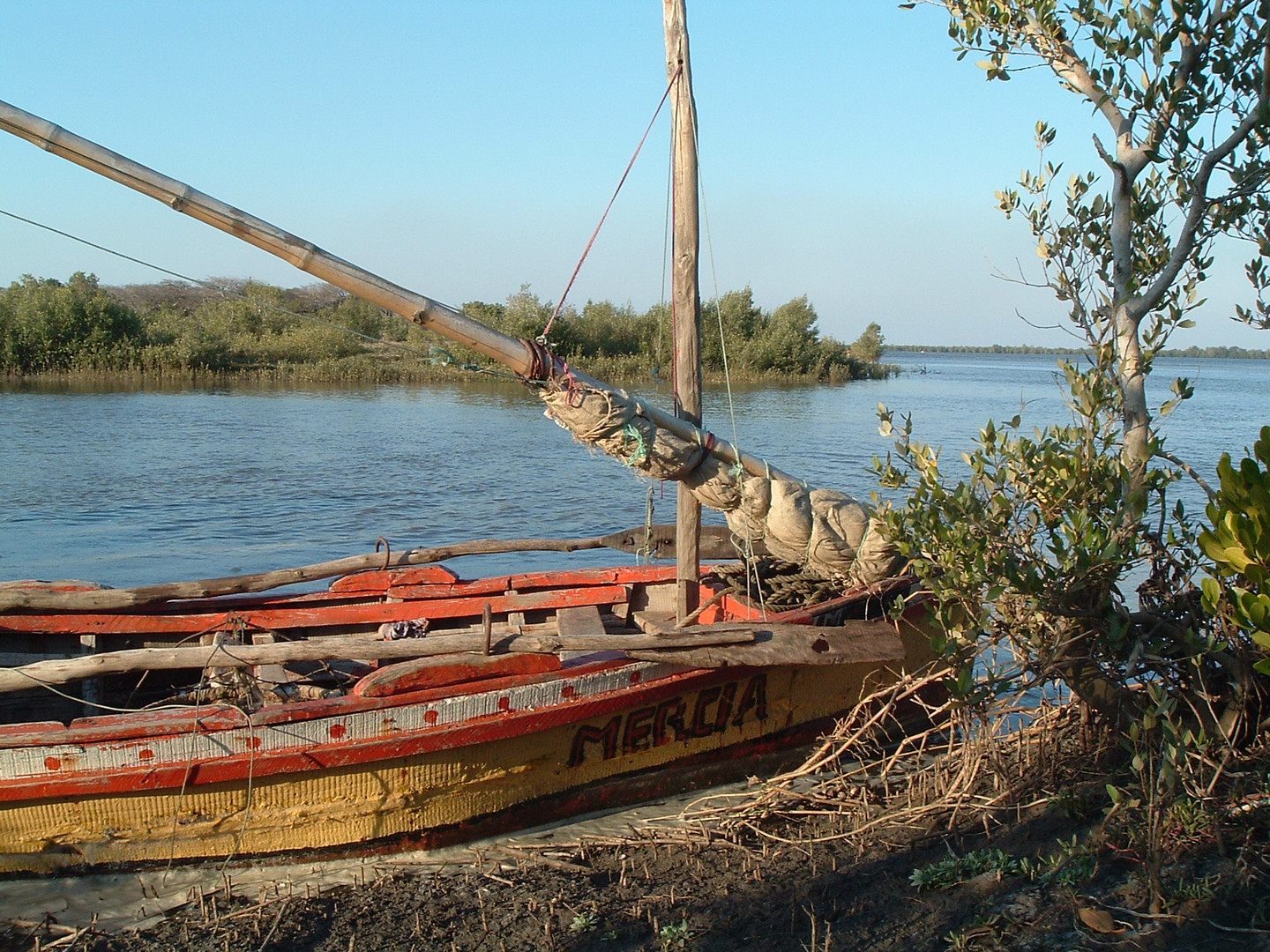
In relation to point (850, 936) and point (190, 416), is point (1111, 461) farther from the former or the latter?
point (190, 416)

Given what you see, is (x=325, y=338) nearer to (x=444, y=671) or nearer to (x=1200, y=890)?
(x=444, y=671)

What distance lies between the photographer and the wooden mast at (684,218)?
5816 millimetres

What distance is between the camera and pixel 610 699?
17.7 feet

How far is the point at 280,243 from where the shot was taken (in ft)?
16.9

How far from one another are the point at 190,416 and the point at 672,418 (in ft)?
74.7

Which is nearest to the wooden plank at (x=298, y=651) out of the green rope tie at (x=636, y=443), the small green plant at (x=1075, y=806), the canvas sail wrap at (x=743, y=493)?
the canvas sail wrap at (x=743, y=493)

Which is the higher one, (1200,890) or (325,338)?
(325,338)

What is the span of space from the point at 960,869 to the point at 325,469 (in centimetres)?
1613

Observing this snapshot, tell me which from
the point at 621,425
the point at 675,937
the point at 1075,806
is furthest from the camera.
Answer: the point at 621,425

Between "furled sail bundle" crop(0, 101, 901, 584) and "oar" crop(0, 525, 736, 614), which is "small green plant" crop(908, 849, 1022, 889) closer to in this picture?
"furled sail bundle" crop(0, 101, 901, 584)

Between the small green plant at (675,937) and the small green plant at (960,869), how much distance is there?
1074 millimetres

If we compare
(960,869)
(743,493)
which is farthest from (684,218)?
(960,869)

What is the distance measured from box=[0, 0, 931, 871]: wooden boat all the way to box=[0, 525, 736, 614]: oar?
3 centimetres

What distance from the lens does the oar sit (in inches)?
251
